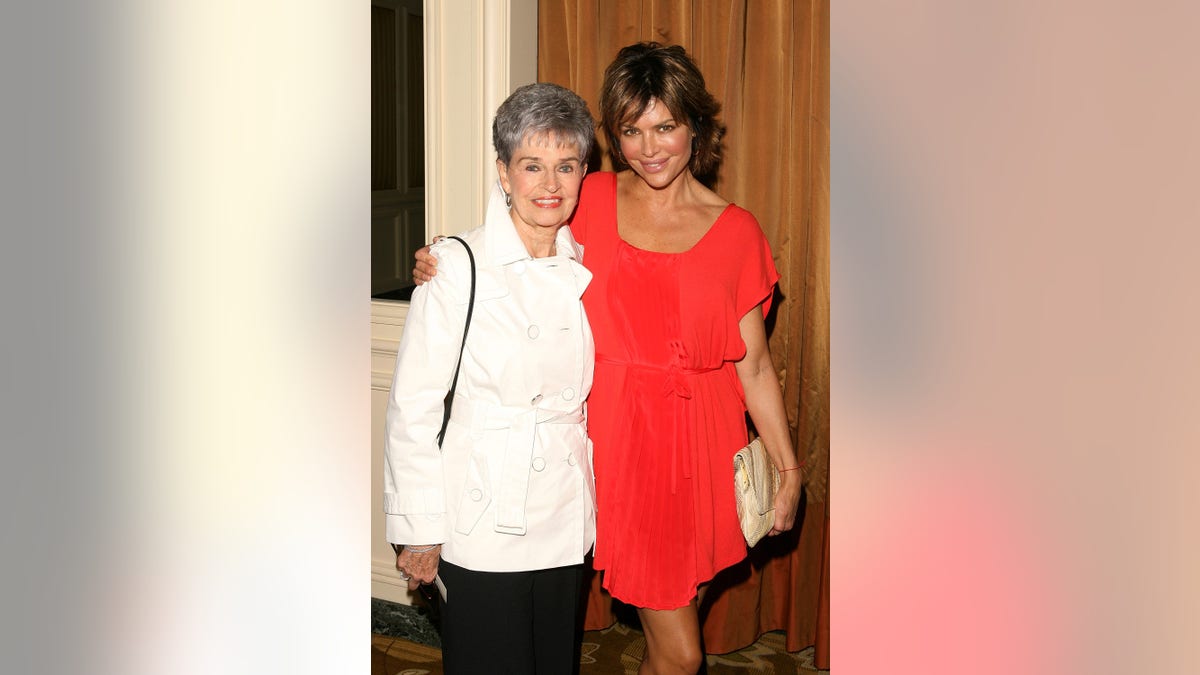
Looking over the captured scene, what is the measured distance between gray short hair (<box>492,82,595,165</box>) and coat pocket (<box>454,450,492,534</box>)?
1.93ft

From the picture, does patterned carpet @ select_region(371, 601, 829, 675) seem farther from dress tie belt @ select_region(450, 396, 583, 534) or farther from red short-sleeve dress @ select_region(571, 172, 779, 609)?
dress tie belt @ select_region(450, 396, 583, 534)

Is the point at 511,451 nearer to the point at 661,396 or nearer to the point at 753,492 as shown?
the point at 661,396

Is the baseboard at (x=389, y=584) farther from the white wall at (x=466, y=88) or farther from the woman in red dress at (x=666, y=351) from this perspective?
the woman in red dress at (x=666, y=351)

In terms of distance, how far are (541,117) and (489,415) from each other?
0.57m

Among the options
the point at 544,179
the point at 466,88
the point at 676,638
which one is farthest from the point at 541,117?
the point at 466,88

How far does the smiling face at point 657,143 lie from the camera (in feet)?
7.34

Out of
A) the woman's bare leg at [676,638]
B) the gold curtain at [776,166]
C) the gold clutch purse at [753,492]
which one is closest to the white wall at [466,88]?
the gold curtain at [776,166]

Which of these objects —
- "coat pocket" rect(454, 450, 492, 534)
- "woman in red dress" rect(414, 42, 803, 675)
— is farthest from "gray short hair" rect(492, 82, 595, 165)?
"coat pocket" rect(454, 450, 492, 534)

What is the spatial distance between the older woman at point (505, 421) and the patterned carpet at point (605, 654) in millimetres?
1418
